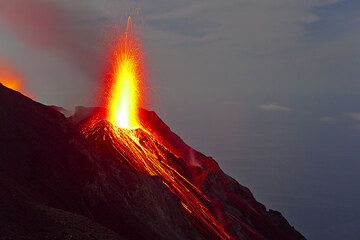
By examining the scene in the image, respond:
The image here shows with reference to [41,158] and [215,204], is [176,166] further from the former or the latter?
[41,158]

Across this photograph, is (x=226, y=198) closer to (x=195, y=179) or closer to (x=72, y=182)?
(x=195, y=179)

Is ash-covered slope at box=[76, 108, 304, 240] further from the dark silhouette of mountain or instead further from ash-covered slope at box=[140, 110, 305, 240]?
the dark silhouette of mountain

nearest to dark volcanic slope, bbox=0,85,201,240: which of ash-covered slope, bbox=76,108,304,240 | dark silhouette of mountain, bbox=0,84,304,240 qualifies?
dark silhouette of mountain, bbox=0,84,304,240

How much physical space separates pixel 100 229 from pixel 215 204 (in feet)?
179

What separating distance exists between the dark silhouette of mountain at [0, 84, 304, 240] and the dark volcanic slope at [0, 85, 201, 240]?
5.0 inches

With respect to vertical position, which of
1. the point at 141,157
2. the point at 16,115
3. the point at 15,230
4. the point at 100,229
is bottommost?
the point at 15,230

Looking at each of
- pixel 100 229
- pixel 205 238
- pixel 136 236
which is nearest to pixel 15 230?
pixel 100 229

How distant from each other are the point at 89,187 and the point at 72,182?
251 centimetres

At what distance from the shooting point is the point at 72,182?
63281mm

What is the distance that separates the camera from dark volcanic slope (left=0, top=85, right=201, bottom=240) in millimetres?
55125

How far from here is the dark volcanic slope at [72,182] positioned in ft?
181

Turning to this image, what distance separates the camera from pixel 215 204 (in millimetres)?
99500

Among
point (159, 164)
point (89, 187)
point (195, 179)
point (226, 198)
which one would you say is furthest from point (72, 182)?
point (226, 198)

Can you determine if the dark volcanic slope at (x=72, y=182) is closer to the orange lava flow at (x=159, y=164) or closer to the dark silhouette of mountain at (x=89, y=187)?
the dark silhouette of mountain at (x=89, y=187)
